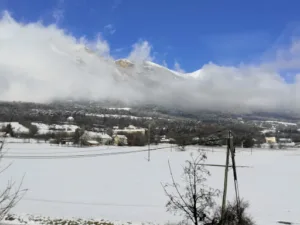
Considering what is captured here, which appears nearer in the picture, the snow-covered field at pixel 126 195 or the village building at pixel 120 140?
the snow-covered field at pixel 126 195

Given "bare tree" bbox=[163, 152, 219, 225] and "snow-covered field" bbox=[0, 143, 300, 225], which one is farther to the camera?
"snow-covered field" bbox=[0, 143, 300, 225]

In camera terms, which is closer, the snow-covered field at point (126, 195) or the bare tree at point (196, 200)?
the bare tree at point (196, 200)

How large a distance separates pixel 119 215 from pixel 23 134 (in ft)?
299

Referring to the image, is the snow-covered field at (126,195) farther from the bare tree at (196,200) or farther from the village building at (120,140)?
the village building at (120,140)

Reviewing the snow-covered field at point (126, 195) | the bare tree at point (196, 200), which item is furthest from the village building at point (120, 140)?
the bare tree at point (196, 200)

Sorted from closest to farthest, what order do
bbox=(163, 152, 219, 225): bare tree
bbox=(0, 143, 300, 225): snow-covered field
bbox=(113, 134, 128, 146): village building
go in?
bbox=(163, 152, 219, 225): bare tree → bbox=(0, 143, 300, 225): snow-covered field → bbox=(113, 134, 128, 146): village building

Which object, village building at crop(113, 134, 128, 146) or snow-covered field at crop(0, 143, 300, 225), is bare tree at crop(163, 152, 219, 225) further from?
village building at crop(113, 134, 128, 146)

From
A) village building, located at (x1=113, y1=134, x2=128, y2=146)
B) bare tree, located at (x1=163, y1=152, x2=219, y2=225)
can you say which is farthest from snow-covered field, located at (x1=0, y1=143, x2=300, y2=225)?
village building, located at (x1=113, y1=134, x2=128, y2=146)

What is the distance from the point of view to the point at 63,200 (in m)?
23.5

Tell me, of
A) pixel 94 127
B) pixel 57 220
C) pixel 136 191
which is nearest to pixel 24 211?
pixel 57 220

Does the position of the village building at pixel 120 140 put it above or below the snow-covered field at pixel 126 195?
above

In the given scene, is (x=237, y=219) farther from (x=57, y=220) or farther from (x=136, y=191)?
(x=136, y=191)

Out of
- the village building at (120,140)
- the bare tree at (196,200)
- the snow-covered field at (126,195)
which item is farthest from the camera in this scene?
the village building at (120,140)

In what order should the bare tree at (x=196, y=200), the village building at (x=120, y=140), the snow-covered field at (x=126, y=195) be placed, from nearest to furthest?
the bare tree at (x=196, y=200), the snow-covered field at (x=126, y=195), the village building at (x=120, y=140)
